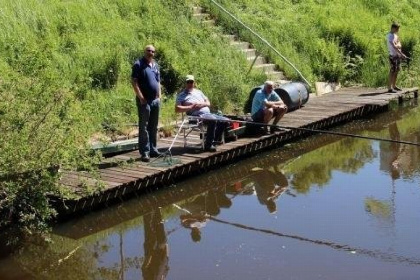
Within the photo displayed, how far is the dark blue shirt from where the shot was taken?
10484 millimetres

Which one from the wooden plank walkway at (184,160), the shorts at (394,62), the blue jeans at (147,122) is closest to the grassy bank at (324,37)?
the shorts at (394,62)

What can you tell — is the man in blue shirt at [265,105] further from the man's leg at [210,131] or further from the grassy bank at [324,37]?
the grassy bank at [324,37]

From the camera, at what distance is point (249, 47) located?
19.0 m

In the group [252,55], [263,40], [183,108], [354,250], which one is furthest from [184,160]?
[252,55]

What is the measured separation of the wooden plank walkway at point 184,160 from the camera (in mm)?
9547

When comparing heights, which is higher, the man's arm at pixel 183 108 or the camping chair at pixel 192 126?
the man's arm at pixel 183 108

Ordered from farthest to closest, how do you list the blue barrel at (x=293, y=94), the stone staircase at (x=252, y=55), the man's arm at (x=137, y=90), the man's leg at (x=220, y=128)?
1. the stone staircase at (x=252, y=55)
2. the blue barrel at (x=293, y=94)
3. the man's leg at (x=220, y=128)
4. the man's arm at (x=137, y=90)

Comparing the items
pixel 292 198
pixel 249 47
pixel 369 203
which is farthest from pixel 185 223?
pixel 249 47

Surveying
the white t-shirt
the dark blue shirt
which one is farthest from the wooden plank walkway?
the white t-shirt

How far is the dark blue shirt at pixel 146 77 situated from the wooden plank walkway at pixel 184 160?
1.08m

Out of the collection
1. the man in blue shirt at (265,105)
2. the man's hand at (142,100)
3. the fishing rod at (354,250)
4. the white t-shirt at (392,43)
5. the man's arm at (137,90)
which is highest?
the white t-shirt at (392,43)

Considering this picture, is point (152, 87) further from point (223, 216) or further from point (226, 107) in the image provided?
point (226, 107)

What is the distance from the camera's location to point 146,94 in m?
10.6

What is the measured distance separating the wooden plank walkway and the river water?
0.18 meters
